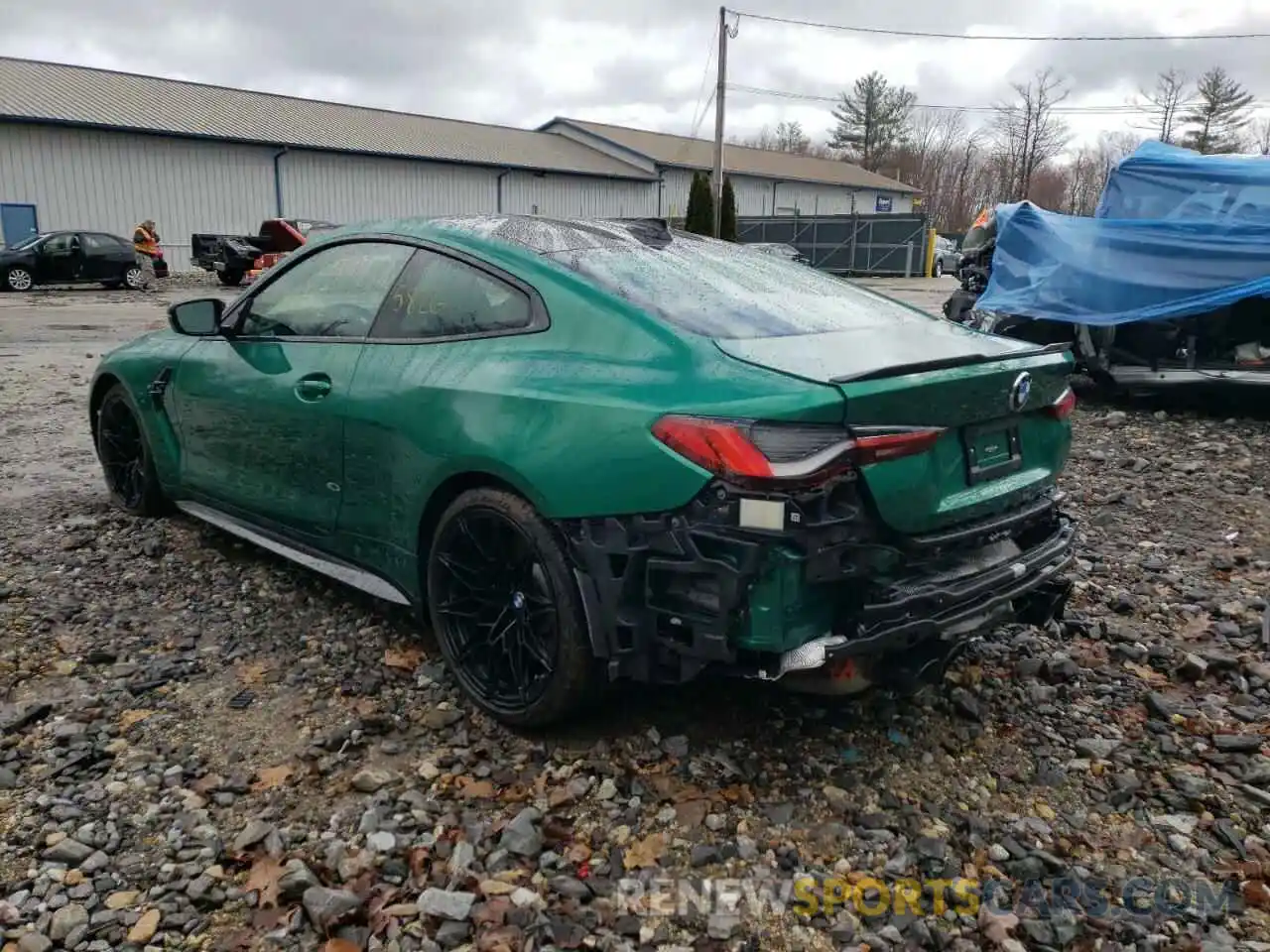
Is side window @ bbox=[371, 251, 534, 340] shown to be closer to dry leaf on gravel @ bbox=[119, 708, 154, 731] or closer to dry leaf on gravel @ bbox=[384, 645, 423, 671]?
dry leaf on gravel @ bbox=[384, 645, 423, 671]

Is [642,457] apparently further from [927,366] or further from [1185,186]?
[1185,186]

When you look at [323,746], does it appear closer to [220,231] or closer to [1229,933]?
[1229,933]

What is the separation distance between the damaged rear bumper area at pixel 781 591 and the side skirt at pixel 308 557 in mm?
990

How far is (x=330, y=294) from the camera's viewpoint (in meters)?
3.75

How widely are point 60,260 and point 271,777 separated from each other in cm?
2273

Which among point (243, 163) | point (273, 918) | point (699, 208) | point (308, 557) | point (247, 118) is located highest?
point (247, 118)

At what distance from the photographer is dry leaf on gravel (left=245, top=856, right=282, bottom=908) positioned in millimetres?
2318

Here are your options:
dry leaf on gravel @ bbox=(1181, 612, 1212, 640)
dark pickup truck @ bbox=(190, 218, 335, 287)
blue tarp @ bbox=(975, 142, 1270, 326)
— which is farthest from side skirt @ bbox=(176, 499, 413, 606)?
dark pickup truck @ bbox=(190, 218, 335, 287)

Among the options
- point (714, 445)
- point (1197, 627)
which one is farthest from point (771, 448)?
point (1197, 627)

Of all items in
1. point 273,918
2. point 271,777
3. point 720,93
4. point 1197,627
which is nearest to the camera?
point 273,918

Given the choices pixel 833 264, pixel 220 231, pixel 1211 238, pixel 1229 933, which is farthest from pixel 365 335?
pixel 833 264

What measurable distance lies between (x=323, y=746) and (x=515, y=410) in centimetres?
116

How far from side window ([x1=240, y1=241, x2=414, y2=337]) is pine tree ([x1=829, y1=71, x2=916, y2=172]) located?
75.6 m

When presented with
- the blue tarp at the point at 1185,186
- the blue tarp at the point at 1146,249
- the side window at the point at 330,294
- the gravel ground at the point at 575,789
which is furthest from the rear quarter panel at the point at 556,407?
the blue tarp at the point at 1185,186
